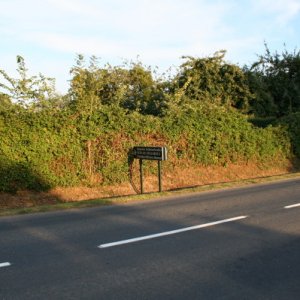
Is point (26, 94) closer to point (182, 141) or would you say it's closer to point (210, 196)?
point (182, 141)

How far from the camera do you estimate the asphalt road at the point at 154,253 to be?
4863mm

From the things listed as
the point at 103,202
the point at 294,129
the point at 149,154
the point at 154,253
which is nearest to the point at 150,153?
the point at 149,154

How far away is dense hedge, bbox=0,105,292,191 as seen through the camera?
13.8 meters

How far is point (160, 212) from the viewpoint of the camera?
32.9ft

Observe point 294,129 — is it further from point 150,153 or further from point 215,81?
point 150,153

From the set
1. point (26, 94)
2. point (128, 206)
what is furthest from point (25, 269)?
point (26, 94)

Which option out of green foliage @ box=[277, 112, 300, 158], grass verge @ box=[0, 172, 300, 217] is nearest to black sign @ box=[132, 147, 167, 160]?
grass verge @ box=[0, 172, 300, 217]

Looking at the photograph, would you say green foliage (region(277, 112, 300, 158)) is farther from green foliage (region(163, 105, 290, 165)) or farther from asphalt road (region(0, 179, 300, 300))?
asphalt road (region(0, 179, 300, 300))

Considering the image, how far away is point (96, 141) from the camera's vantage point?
15.7 meters

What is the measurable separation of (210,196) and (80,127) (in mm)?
5395

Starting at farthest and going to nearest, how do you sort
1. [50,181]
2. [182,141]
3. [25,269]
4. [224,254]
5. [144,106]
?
1. [144,106]
2. [182,141]
3. [50,181]
4. [224,254]
5. [25,269]

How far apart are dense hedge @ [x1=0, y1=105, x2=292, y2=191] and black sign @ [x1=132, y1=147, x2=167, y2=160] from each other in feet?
1.60

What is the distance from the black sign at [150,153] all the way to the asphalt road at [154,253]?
456 cm

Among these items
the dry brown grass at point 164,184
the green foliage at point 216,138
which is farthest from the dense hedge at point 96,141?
the dry brown grass at point 164,184
